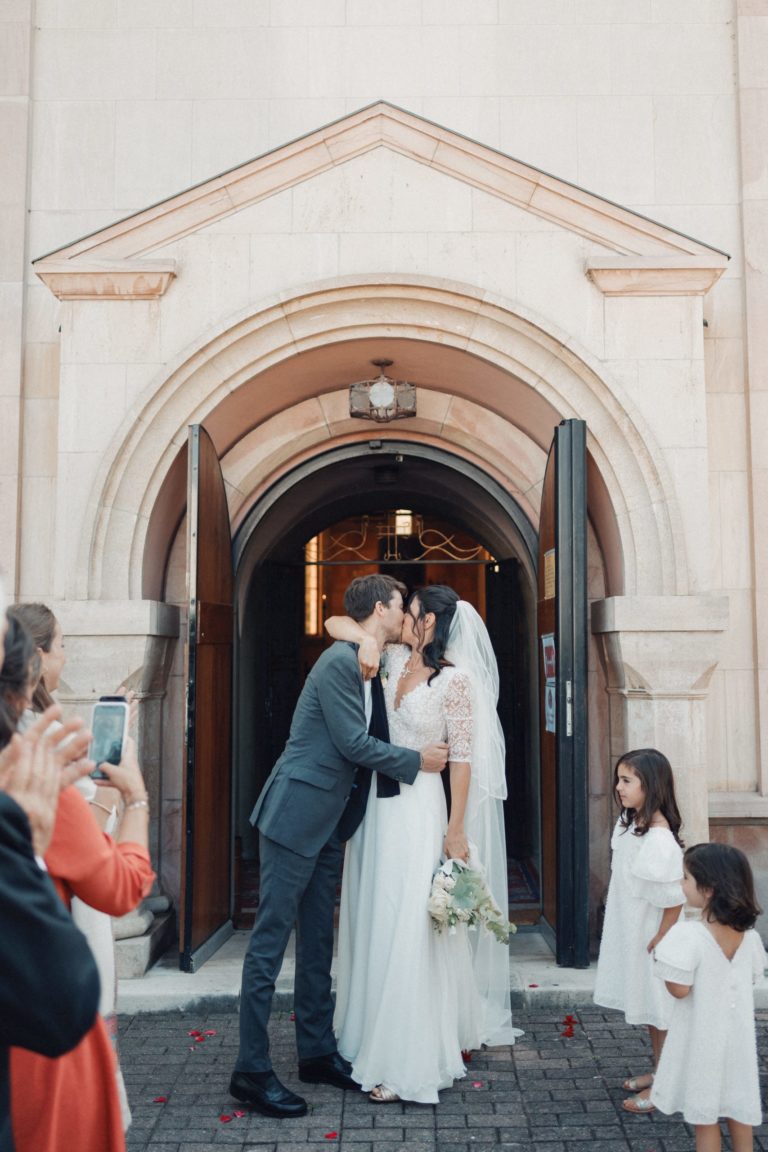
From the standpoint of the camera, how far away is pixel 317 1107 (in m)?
3.99

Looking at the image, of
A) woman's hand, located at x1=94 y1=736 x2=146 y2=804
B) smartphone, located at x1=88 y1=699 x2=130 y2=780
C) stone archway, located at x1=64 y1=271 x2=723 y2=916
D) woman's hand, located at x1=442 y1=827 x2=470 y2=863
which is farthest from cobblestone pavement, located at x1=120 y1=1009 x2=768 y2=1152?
woman's hand, located at x1=94 y1=736 x2=146 y2=804

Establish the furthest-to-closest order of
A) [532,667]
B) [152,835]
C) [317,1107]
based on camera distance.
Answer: [532,667], [152,835], [317,1107]

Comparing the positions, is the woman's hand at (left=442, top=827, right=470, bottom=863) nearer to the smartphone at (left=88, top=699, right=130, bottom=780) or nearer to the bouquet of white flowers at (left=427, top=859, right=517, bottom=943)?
the bouquet of white flowers at (left=427, top=859, right=517, bottom=943)

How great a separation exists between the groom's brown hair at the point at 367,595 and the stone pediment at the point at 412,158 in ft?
8.12

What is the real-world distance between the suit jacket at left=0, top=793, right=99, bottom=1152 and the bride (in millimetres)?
2797

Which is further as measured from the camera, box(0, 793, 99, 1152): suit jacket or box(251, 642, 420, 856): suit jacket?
box(251, 642, 420, 856): suit jacket

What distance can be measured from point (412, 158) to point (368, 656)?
3.23m

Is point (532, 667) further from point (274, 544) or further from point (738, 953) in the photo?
point (738, 953)

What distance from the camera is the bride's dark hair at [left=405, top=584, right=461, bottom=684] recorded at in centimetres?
443

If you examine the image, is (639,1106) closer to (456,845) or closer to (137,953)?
(456,845)

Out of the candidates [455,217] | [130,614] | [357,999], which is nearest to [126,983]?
[357,999]

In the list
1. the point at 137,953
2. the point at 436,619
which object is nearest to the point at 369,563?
the point at 436,619

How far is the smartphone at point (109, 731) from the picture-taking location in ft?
8.69

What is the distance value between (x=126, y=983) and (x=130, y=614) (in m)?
2.01
